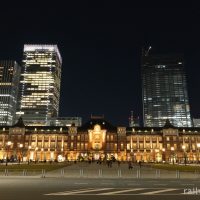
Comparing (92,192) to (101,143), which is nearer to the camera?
(92,192)

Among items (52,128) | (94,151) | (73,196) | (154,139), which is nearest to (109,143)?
(94,151)

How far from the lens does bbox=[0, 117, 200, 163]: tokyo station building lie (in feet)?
394

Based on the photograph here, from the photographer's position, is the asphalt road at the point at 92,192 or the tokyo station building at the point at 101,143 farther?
the tokyo station building at the point at 101,143

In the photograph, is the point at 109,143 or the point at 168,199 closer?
the point at 168,199

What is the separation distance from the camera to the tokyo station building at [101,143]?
120 m

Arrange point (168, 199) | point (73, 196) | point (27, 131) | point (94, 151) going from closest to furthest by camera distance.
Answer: point (168, 199) → point (73, 196) → point (94, 151) → point (27, 131)

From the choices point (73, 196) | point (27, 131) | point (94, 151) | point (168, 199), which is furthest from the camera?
point (27, 131)

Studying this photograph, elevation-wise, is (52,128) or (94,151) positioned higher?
(52,128)

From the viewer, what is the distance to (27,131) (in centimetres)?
12562

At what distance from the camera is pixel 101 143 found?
120188mm

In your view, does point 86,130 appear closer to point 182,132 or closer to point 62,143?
point 62,143

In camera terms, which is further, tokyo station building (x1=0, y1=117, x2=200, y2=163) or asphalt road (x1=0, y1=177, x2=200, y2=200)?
tokyo station building (x1=0, y1=117, x2=200, y2=163)

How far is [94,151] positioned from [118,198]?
106 meters

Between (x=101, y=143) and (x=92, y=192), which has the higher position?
(x=101, y=143)
